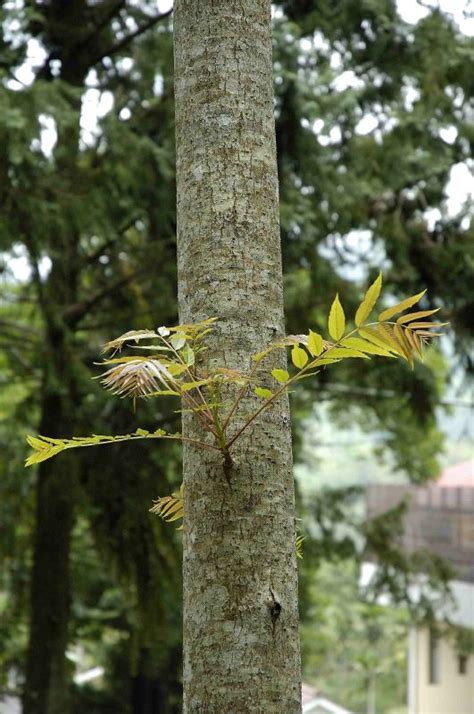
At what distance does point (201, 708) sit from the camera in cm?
154

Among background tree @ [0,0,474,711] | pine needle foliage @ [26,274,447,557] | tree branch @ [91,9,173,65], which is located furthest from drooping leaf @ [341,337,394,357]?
tree branch @ [91,9,173,65]

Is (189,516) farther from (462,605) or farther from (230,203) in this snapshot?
(462,605)

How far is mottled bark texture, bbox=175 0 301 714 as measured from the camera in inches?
60.7

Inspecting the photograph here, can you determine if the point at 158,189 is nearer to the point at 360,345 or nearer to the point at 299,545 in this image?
the point at 299,545

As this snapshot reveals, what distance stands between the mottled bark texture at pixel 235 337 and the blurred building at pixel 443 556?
1062 cm

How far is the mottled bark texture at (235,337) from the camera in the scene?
5.06 feet

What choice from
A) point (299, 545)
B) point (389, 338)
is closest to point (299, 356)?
point (389, 338)

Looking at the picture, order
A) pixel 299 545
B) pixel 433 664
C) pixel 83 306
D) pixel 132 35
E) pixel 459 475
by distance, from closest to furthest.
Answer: pixel 299 545
pixel 132 35
pixel 83 306
pixel 433 664
pixel 459 475

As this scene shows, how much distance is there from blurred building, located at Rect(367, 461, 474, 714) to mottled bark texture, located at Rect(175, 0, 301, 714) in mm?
10617

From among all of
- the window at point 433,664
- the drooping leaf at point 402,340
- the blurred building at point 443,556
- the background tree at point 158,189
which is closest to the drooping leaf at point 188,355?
the drooping leaf at point 402,340

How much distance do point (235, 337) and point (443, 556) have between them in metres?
11.4

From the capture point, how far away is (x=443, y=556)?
12.5 m

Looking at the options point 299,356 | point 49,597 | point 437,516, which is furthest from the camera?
point 437,516

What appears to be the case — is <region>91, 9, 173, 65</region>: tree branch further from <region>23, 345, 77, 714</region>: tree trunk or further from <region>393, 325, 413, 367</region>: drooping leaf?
<region>393, 325, 413, 367</region>: drooping leaf
